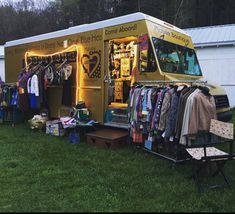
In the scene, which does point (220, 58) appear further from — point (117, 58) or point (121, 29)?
point (121, 29)

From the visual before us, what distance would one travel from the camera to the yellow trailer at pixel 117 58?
7.44m

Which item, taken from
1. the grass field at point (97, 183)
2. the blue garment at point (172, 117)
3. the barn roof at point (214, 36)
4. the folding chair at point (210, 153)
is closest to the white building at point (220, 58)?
the barn roof at point (214, 36)

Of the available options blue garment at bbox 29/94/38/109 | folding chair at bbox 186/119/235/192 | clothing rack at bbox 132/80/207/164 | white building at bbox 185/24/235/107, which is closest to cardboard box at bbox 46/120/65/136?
blue garment at bbox 29/94/38/109

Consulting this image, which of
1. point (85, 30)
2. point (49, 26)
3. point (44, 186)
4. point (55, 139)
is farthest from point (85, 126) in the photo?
point (49, 26)

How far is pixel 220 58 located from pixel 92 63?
10.2 m

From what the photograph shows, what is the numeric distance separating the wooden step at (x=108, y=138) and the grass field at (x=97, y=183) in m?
0.21

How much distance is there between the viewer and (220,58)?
16.8m

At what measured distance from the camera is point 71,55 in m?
9.19

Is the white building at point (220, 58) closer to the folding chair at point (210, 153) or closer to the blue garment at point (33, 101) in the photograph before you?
the blue garment at point (33, 101)

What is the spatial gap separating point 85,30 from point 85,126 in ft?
8.46

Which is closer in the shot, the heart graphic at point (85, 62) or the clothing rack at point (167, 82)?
the clothing rack at point (167, 82)

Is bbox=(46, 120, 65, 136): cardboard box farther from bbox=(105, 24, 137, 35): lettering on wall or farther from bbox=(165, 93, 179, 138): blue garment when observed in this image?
bbox=(165, 93, 179, 138): blue garment

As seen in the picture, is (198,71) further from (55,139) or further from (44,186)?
(44,186)

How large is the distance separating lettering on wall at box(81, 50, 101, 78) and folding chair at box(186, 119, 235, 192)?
146 inches
